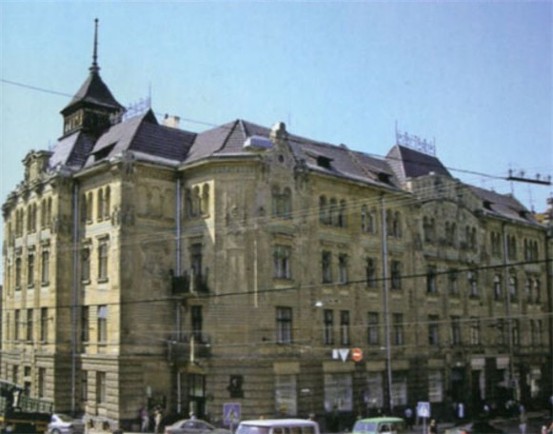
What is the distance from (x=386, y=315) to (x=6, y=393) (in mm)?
23451

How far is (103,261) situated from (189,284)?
5.52 metres

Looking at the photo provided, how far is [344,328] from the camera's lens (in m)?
48.8

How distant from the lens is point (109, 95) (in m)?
55.2

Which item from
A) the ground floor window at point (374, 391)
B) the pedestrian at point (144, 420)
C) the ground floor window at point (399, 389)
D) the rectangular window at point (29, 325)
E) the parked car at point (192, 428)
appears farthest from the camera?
the rectangular window at point (29, 325)

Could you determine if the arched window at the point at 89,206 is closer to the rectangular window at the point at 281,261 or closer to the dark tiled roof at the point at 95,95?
the dark tiled roof at the point at 95,95

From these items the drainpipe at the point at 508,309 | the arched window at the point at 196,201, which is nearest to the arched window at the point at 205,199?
the arched window at the point at 196,201

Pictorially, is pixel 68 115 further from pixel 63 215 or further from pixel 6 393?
pixel 6 393

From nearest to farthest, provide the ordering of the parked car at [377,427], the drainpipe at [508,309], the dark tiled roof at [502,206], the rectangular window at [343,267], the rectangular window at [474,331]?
the parked car at [377,427] < the rectangular window at [343,267] < the rectangular window at [474,331] < the drainpipe at [508,309] < the dark tiled roof at [502,206]

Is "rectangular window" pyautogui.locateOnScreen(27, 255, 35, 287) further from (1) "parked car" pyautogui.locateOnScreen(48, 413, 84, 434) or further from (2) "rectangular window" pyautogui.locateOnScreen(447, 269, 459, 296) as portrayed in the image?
(2) "rectangular window" pyautogui.locateOnScreen(447, 269, 459, 296)

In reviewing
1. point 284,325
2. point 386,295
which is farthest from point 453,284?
point 284,325

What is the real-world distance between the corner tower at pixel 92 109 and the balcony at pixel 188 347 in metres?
15.5

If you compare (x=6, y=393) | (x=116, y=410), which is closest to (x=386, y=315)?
(x=116, y=410)

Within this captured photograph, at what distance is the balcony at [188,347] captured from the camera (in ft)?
142

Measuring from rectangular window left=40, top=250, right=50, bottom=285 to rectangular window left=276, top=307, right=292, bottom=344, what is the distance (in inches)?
584
